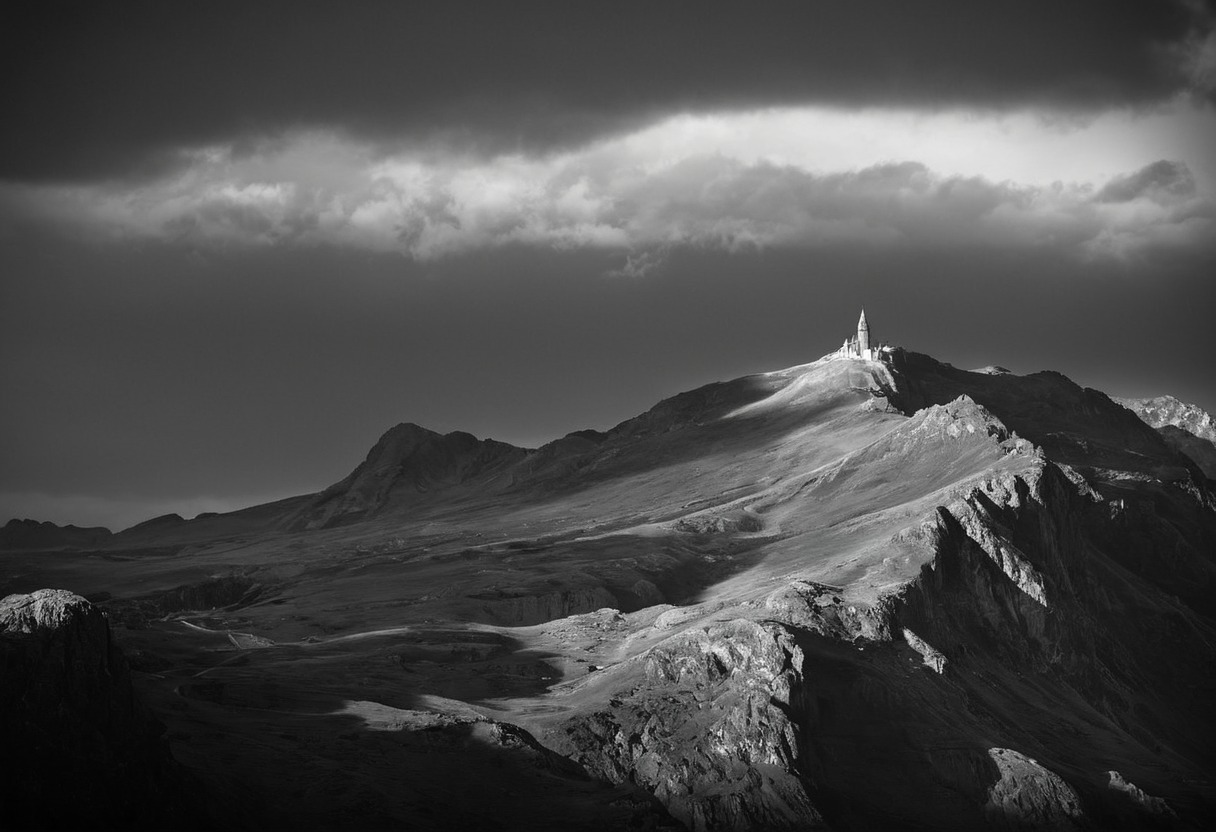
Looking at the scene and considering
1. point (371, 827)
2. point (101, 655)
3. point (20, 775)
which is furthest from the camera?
point (371, 827)

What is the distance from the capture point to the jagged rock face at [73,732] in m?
174

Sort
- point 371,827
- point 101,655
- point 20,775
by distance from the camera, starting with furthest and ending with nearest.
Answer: point 371,827 → point 101,655 → point 20,775

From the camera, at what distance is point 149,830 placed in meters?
178

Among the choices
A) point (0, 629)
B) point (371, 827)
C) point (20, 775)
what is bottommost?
point (371, 827)

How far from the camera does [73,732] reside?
179625mm

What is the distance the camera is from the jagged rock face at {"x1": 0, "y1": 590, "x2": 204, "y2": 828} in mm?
173625

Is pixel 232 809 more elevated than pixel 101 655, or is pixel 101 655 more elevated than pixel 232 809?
pixel 101 655

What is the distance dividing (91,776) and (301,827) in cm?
2661

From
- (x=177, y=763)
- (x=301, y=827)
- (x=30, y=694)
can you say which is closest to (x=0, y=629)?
(x=30, y=694)

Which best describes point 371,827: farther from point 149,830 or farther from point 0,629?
point 0,629

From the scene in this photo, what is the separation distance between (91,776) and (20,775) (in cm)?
774

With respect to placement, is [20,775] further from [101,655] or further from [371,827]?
[371,827]

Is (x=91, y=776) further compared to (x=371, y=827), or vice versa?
(x=371, y=827)

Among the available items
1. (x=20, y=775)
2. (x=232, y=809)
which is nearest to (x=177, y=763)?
(x=232, y=809)
